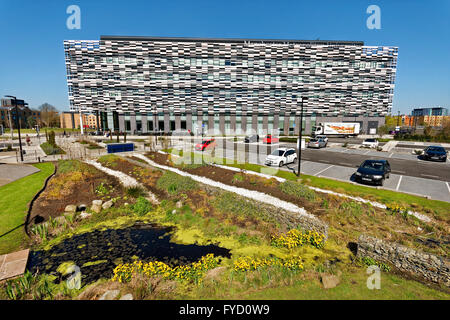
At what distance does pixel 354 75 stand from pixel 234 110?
41.0 metres

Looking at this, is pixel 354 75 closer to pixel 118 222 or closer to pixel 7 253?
pixel 118 222

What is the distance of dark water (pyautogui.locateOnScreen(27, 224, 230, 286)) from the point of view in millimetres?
8117

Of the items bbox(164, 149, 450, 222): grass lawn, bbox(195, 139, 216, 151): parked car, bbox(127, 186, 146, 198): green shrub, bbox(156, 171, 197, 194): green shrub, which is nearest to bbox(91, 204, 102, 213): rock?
bbox(127, 186, 146, 198): green shrub

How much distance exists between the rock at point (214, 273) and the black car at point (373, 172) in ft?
45.6

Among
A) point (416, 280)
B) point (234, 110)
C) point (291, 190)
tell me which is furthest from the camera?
point (234, 110)

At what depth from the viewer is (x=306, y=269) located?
7.41 m

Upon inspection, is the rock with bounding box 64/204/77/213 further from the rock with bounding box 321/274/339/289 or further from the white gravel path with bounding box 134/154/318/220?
the rock with bounding box 321/274/339/289

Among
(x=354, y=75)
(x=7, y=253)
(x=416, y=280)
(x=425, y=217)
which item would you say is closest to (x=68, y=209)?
(x=7, y=253)

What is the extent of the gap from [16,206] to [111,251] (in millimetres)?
7780

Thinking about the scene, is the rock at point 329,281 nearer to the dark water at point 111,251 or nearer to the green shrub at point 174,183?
the dark water at point 111,251

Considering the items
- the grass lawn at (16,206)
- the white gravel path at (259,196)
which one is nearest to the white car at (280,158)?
the white gravel path at (259,196)

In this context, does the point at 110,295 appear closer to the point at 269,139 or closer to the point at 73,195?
the point at 73,195
